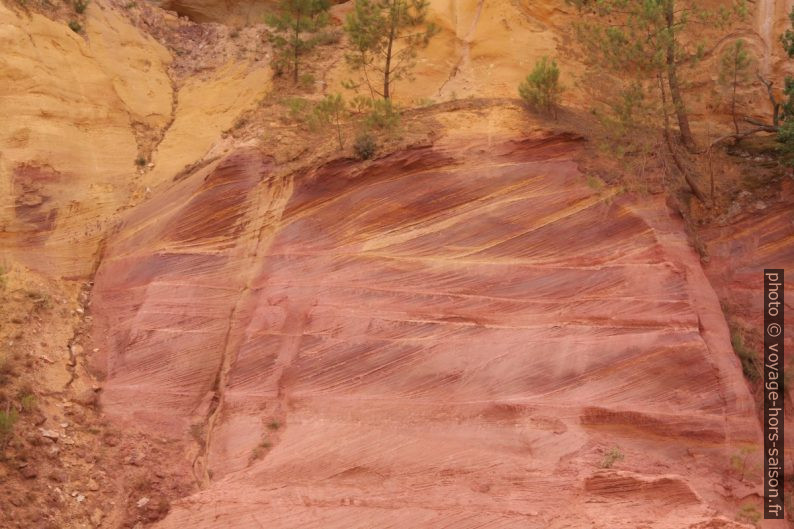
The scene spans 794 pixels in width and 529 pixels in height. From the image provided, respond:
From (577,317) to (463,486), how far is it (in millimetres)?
3246

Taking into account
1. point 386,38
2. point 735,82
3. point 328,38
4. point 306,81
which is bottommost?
point 306,81

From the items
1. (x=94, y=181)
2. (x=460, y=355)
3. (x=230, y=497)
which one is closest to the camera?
(x=230, y=497)

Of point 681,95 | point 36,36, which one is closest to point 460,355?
point 681,95

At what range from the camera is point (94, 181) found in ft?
53.5

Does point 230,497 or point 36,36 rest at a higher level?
point 36,36

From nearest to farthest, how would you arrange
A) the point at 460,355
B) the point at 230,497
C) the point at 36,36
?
the point at 230,497
the point at 460,355
the point at 36,36

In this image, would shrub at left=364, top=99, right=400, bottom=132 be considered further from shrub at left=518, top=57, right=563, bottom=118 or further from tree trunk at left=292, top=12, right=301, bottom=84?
tree trunk at left=292, top=12, right=301, bottom=84

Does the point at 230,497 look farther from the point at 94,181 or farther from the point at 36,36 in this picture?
the point at 36,36

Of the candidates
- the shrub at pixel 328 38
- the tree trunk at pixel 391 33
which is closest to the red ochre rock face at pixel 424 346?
the tree trunk at pixel 391 33

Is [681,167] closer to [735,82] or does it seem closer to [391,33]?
[735,82]

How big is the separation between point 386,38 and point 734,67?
6.73 m

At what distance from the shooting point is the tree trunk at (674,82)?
15.8 meters

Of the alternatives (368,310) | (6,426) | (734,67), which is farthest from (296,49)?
(6,426)

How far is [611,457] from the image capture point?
1253cm
